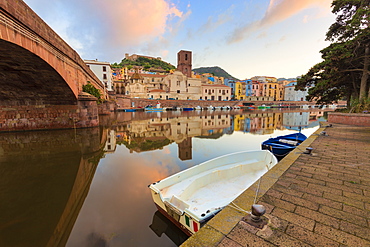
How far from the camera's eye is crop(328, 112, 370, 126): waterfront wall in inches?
397

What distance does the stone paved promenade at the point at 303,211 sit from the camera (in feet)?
5.87

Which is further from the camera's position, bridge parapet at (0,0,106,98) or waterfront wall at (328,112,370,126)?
waterfront wall at (328,112,370,126)

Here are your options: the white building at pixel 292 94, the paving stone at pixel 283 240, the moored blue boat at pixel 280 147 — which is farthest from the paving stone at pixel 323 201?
the white building at pixel 292 94

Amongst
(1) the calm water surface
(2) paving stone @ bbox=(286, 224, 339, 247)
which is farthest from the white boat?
(2) paving stone @ bbox=(286, 224, 339, 247)

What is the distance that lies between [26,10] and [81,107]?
786cm

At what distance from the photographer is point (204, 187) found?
4414 mm

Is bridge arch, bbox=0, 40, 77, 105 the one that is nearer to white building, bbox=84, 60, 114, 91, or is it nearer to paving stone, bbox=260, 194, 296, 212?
paving stone, bbox=260, 194, 296, 212

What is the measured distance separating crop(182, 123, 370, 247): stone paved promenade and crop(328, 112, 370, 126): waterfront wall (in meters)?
9.01

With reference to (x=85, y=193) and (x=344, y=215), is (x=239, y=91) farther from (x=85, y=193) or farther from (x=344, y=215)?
(x=344, y=215)

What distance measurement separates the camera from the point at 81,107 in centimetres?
1393

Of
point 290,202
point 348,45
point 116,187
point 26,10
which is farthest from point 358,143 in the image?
point 26,10

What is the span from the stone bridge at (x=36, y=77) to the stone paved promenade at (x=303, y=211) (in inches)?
358

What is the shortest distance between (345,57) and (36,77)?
21038 mm

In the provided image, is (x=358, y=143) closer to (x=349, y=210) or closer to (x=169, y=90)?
(x=349, y=210)
